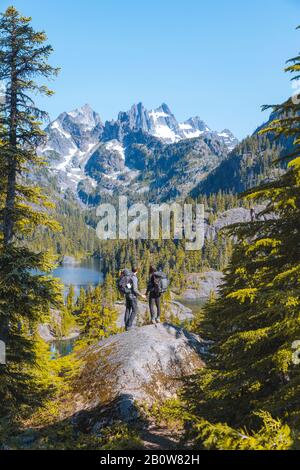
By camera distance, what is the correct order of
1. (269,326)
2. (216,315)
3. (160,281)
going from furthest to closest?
1. (160,281)
2. (216,315)
3. (269,326)

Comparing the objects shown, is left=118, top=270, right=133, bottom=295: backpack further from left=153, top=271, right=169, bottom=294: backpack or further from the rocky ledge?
the rocky ledge

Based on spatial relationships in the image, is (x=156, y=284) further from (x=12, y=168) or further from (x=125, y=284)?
(x=12, y=168)

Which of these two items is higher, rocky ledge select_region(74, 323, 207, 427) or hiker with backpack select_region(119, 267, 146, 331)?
hiker with backpack select_region(119, 267, 146, 331)

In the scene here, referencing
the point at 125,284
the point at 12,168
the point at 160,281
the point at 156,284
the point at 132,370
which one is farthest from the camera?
the point at 156,284

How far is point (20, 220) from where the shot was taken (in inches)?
548

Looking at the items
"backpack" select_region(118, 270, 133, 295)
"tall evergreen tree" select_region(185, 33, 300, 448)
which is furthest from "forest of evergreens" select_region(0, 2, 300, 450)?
"backpack" select_region(118, 270, 133, 295)

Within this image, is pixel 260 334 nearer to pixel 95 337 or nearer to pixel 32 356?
pixel 32 356

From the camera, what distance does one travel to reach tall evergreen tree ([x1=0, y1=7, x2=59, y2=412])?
39.3ft

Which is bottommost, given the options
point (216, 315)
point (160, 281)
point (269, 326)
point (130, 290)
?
point (216, 315)

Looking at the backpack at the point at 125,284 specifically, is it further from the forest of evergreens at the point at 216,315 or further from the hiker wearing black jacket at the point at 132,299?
the forest of evergreens at the point at 216,315

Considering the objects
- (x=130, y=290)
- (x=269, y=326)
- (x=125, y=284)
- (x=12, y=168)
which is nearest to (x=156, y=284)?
(x=130, y=290)

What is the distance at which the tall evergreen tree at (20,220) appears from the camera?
471 inches

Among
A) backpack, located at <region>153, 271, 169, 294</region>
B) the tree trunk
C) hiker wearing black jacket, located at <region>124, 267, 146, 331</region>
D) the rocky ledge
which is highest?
the tree trunk
